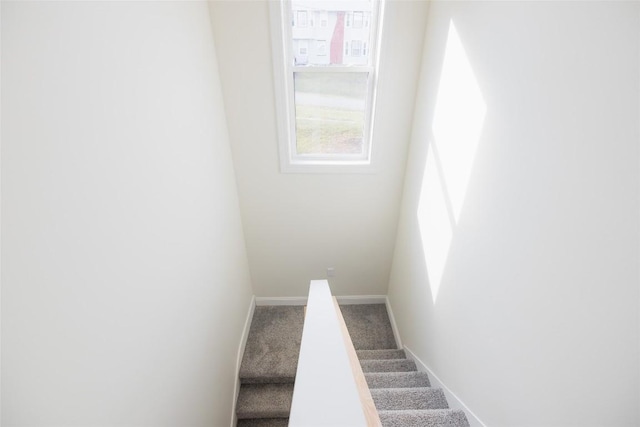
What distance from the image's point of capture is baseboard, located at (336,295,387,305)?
3.31 meters

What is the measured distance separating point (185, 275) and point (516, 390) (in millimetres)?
1526

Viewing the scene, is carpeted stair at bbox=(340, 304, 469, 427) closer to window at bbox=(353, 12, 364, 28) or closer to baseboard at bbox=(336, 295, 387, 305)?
baseboard at bbox=(336, 295, 387, 305)

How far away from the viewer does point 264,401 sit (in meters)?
2.39

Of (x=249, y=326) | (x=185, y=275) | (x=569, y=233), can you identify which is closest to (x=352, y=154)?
(x=185, y=275)

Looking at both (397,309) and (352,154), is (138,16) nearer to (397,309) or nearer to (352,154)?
(352,154)

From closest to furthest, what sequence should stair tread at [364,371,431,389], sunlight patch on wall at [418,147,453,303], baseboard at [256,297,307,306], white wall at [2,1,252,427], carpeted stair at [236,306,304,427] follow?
white wall at [2,1,252,427] → sunlight patch on wall at [418,147,453,303] → stair tread at [364,371,431,389] → carpeted stair at [236,306,304,427] → baseboard at [256,297,307,306]

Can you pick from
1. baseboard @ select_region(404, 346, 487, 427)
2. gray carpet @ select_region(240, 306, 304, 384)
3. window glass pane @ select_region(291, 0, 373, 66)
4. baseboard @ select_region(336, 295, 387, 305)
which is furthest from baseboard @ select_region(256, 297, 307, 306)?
window glass pane @ select_region(291, 0, 373, 66)

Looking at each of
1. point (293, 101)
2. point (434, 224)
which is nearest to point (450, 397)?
point (434, 224)

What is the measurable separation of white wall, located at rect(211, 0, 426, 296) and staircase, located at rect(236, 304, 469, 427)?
32cm

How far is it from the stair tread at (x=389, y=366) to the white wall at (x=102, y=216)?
1.20 metres

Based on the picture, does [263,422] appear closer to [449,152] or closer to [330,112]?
[449,152]

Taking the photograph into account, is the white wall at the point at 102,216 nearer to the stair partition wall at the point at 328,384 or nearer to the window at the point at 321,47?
the stair partition wall at the point at 328,384

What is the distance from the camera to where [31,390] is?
619 millimetres

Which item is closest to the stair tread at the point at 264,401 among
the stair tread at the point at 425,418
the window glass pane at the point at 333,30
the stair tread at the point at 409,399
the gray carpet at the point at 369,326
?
the gray carpet at the point at 369,326
